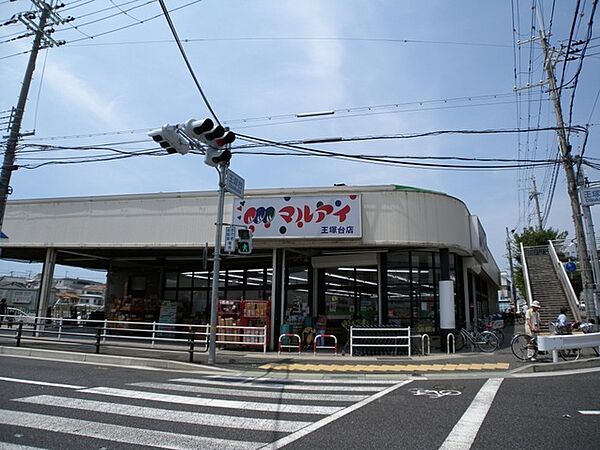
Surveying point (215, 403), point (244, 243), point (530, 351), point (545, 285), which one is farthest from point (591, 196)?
point (215, 403)

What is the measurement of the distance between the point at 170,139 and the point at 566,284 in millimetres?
21695

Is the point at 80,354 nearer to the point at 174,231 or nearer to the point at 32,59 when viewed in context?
the point at 174,231

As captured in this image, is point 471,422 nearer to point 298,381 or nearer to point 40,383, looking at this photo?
point 298,381

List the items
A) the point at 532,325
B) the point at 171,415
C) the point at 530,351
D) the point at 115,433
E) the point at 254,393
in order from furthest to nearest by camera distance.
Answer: the point at 532,325, the point at 530,351, the point at 254,393, the point at 171,415, the point at 115,433

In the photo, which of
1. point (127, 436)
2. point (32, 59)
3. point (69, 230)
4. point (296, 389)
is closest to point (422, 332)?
point (296, 389)

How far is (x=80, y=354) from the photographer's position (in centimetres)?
1329

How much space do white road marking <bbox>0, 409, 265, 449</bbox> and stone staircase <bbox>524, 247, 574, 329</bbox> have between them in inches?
768

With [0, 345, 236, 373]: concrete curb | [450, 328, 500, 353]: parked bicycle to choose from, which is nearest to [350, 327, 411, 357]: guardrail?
[450, 328, 500, 353]: parked bicycle

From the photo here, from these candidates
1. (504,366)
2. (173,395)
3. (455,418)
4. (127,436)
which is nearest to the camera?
(127,436)

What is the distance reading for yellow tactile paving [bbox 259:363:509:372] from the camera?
453 inches

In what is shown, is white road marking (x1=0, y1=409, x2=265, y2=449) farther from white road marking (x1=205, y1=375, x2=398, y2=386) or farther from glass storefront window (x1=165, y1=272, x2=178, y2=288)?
glass storefront window (x1=165, y1=272, x2=178, y2=288)

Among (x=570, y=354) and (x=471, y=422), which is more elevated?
(x=570, y=354)

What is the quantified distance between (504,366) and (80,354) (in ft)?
40.2

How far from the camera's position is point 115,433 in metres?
5.54
